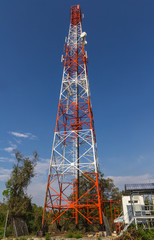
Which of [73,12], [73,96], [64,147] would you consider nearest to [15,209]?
[64,147]

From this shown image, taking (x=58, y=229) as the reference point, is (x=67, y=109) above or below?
above

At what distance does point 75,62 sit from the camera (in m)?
21.4

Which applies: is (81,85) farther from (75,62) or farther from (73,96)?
(75,62)

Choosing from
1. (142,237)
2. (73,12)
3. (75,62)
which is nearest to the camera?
(142,237)

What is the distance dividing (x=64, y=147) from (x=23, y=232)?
840 centimetres

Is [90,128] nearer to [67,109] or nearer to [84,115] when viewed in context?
[84,115]

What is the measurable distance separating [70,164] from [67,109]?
20.4ft

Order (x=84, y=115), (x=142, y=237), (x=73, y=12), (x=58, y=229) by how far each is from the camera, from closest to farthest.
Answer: (x=142, y=237) → (x=58, y=229) → (x=84, y=115) → (x=73, y=12)

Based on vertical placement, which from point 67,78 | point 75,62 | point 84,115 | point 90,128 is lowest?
point 90,128

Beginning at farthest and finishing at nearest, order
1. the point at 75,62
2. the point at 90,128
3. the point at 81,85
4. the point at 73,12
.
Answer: the point at 73,12, the point at 75,62, the point at 81,85, the point at 90,128

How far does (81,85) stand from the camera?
1986cm

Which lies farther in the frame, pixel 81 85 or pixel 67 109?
pixel 81 85

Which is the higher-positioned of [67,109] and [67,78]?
[67,78]

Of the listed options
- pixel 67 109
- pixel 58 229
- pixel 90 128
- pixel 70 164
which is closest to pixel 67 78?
pixel 67 109
